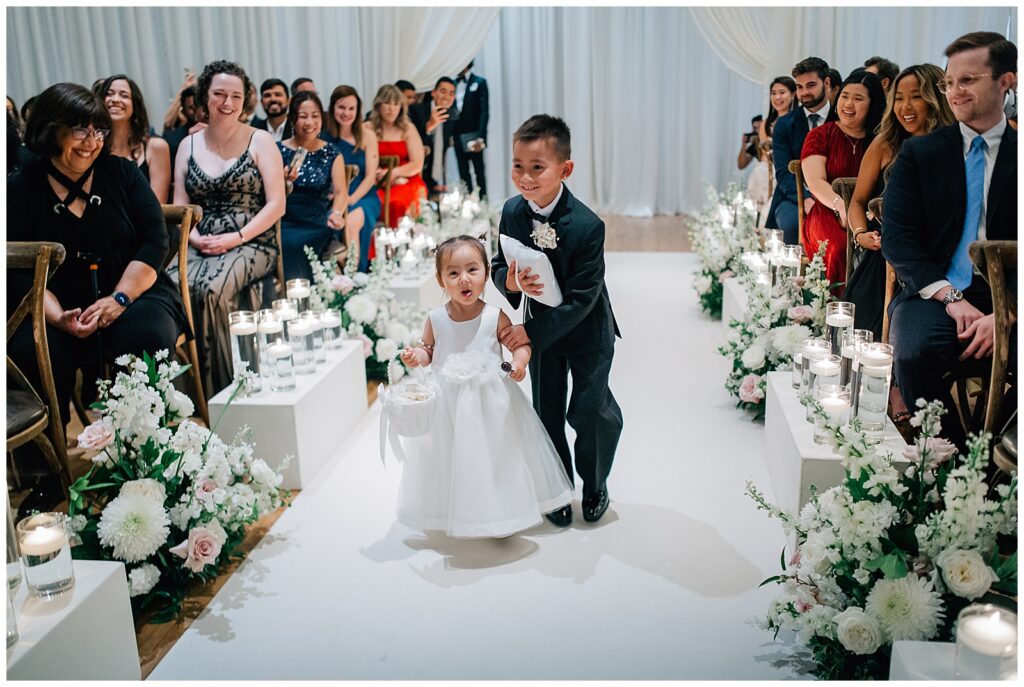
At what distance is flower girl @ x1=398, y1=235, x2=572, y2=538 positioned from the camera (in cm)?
261

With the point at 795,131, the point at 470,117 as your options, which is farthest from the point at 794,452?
the point at 470,117

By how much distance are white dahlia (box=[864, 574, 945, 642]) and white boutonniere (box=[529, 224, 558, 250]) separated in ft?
3.91

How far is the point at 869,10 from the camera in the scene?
28.7 ft

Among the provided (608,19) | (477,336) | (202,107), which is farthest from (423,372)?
(608,19)

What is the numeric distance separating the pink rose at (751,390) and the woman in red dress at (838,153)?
→ 0.80 meters

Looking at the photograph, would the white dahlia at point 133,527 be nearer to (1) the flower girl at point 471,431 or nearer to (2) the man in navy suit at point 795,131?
(1) the flower girl at point 471,431

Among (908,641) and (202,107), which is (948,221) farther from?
(202,107)

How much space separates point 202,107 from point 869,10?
272 inches

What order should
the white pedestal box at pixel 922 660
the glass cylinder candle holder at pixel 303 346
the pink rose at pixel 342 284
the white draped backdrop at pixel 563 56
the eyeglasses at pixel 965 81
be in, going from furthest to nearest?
the white draped backdrop at pixel 563 56 → the pink rose at pixel 342 284 → the glass cylinder candle holder at pixel 303 346 → the eyeglasses at pixel 965 81 → the white pedestal box at pixel 922 660

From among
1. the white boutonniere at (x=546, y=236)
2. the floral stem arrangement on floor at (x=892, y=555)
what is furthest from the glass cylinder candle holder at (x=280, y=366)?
the floral stem arrangement on floor at (x=892, y=555)

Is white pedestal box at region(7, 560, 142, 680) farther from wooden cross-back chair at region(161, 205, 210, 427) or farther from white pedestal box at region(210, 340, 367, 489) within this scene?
wooden cross-back chair at region(161, 205, 210, 427)

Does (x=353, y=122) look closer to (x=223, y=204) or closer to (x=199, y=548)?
(x=223, y=204)

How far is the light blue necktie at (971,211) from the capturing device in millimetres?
2867

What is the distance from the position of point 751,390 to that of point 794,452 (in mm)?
1050
